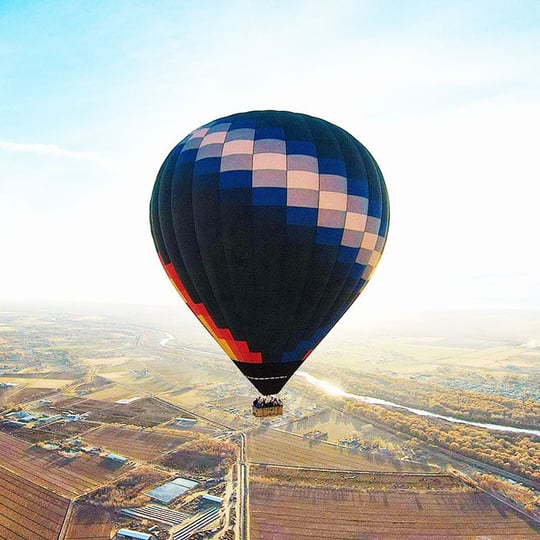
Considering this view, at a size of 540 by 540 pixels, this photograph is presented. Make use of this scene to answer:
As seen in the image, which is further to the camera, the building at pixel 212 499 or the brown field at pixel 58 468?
the brown field at pixel 58 468

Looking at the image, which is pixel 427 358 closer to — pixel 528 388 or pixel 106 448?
pixel 528 388

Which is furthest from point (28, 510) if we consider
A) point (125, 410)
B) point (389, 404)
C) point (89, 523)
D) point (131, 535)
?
point (389, 404)

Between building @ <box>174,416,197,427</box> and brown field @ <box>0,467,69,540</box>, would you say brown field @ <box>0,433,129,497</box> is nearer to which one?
brown field @ <box>0,467,69,540</box>

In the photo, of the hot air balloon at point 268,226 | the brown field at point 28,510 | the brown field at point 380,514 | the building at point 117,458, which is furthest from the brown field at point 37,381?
the hot air balloon at point 268,226

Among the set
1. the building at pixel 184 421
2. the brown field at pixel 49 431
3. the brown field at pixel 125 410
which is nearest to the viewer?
the brown field at pixel 49 431

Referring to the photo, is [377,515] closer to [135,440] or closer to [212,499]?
[212,499]

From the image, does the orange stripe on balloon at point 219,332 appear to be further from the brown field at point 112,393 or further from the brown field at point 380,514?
the brown field at point 112,393
